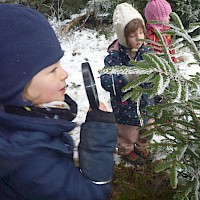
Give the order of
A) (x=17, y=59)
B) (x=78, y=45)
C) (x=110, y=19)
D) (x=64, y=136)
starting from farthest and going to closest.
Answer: (x=110, y=19) → (x=78, y=45) → (x=64, y=136) → (x=17, y=59)

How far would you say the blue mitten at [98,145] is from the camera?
160 cm

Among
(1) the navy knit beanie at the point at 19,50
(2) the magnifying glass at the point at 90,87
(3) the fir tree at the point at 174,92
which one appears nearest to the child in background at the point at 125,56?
(3) the fir tree at the point at 174,92

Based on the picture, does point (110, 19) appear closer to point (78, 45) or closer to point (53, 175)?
point (78, 45)

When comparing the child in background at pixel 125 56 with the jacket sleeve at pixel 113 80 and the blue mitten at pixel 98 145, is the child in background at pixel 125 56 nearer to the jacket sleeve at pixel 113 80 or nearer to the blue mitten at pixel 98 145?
the jacket sleeve at pixel 113 80

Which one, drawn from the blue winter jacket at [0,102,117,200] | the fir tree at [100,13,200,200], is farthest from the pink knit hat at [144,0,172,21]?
the blue winter jacket at [0,102,117,200]

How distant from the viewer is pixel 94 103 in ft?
5.42

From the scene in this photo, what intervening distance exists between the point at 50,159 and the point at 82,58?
5702 mm

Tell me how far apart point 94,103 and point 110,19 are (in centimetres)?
691

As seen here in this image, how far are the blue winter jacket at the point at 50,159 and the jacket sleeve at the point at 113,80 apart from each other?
4.69 ft

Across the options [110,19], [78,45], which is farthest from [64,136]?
[110,19]

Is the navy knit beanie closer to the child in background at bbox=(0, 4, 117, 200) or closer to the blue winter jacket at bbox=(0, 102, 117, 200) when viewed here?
the child in background at bbox=(0, 4, 117, 200)

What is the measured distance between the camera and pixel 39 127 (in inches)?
59.1

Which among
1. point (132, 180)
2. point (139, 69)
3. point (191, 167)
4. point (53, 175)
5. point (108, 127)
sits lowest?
point (132, 180)

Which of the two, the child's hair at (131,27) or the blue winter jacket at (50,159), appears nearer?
the blue winter jacket at (50,159)
